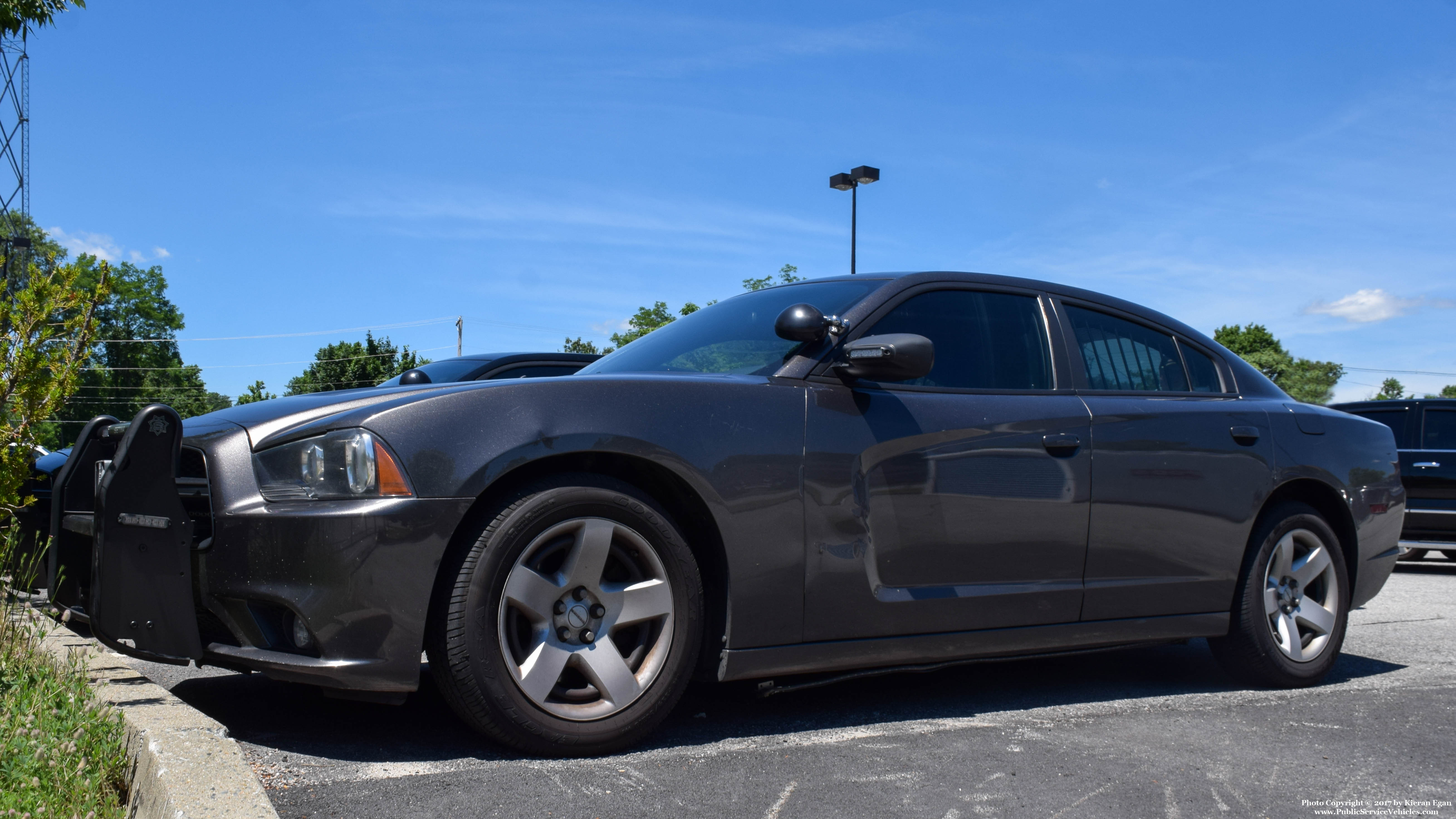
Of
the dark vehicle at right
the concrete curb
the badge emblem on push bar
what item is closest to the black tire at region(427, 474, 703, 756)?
the concrete curb

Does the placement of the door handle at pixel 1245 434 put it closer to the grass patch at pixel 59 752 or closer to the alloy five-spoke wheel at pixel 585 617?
the alloy five-spoke wheel at pixel 585 617

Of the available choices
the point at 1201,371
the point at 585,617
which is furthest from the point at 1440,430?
the point at 585,617

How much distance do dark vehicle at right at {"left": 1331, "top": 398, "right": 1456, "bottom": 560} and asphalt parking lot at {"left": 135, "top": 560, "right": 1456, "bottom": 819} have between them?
24.0 feet

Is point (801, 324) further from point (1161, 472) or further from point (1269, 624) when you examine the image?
point (1269, 624)

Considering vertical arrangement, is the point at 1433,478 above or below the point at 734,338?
below

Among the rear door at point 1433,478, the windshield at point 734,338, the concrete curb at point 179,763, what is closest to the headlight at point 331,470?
the concrete curb at point 179,763

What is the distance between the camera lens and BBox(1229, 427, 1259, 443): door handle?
176 inches

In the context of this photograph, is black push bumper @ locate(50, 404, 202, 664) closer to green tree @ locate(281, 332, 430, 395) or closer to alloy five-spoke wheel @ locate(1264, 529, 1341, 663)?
alloy five-spoke wheel @ locate(1264, 529, 1341, 663)

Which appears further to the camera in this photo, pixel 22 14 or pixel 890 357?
pixel 22 14

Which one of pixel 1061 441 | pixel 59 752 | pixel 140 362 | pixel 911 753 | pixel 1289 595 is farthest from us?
pixel 140 362

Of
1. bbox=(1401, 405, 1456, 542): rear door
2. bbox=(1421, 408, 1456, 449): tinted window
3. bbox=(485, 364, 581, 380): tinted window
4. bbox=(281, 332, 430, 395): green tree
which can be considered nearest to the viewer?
bbox=(485, 364, 581, 380): tinted window

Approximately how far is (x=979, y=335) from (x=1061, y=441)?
1.60 ft

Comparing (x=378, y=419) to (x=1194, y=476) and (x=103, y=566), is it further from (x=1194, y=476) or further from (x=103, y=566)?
(x=1194, y=476)

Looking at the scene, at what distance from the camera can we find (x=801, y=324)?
3551 millimetres
